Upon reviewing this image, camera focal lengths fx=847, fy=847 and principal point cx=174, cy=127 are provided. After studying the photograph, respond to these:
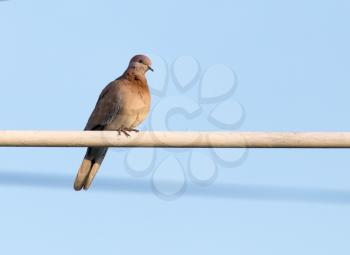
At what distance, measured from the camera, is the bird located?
35.0ft

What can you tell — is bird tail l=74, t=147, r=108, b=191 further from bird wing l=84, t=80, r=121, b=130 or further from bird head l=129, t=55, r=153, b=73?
bird head l=129, t=55, r=153, b=73

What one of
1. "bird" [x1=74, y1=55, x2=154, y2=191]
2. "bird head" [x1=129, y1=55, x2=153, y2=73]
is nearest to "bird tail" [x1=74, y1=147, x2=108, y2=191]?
"bird" [x1=74, y1=55, x2=154, y2=191]

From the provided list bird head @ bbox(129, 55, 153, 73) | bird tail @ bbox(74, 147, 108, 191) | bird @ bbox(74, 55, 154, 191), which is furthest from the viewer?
bird head @ bbox(129, 55, 153, 73)

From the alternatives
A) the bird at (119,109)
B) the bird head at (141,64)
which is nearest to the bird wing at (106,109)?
the bird at (119,109)

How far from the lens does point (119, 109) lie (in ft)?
35.7

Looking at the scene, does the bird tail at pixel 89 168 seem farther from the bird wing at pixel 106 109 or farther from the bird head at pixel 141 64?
the bird head at pixel 141 64

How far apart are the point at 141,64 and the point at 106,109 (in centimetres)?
89

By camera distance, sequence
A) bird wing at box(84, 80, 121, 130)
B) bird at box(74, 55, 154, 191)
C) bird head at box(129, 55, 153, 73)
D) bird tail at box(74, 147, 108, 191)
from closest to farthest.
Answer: bird tail at box(74, 147, 108, 191) < bird at box(74, 55, 154, 191) < bird wing at box(84, 80, 121, 130) < bird head at box(129, 55, 153, 73)

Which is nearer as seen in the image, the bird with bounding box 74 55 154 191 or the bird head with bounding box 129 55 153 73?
the bird with bounding box 74 55 154 191

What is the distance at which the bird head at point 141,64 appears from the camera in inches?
451

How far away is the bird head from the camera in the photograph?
1146 cm

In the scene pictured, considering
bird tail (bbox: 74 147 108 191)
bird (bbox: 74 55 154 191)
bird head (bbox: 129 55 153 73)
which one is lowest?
bird tail (bbox: 74 147 108 191)

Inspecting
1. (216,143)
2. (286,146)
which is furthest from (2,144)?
(286,146)

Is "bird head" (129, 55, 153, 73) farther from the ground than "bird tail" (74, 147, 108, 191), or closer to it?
farther from the ground
